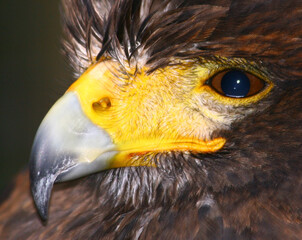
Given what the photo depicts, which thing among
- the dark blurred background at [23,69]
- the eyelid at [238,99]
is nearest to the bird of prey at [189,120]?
the eyelid at [238,99]

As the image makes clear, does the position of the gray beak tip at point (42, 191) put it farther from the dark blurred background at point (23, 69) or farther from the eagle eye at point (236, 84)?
the dark blurred background at point (23, 69)

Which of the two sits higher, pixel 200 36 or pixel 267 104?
pixel 200 36

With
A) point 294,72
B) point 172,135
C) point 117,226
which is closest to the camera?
point 294,72

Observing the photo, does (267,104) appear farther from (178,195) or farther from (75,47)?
(75,47)

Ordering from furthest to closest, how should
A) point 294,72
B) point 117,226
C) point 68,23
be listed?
1. point 68,23
2. point 117,226
3. point 294,72

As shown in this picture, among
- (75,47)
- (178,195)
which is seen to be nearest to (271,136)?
(178,195)

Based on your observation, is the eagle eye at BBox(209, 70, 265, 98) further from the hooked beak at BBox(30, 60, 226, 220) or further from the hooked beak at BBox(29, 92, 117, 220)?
the hooked beak at BBox(29, 92, 117, 220)

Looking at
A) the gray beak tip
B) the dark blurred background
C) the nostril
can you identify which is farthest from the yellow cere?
the dark blurred background

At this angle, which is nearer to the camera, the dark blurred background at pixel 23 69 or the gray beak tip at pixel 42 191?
the gray beak tip at pixel 42 191

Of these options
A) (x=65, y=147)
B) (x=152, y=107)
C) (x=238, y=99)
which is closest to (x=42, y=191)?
(x=65, y=147)
